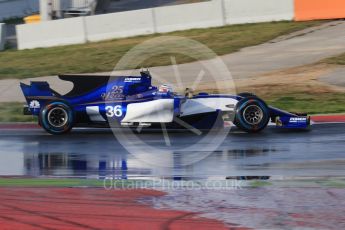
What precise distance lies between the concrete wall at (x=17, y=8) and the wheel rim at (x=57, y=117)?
2604cm

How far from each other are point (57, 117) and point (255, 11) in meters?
14.5

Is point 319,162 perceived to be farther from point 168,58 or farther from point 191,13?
point 191,13

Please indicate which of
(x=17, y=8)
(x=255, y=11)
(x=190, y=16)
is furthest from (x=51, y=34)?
(x=17, y=8)

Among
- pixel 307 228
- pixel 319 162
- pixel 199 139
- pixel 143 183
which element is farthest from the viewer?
pixel 199 139

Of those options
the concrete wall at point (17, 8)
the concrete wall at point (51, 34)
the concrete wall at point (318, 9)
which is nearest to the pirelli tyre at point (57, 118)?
the concrete wall at point (51, 34)

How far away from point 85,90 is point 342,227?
6437 mm

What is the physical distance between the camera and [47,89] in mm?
12672

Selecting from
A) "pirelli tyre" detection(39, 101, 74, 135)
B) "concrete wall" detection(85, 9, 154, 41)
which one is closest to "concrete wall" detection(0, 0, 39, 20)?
"concrete wall" detection(85, 9, 154, 41)

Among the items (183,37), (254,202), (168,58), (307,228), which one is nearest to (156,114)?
(254,202)

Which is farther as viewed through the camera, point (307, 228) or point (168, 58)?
point (168, 58)

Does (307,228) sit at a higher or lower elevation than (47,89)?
lower

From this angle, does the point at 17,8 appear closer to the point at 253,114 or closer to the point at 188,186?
the point at 253,114

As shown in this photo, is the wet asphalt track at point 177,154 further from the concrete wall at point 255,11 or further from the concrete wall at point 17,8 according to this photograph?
the concrete wall at point 17,8

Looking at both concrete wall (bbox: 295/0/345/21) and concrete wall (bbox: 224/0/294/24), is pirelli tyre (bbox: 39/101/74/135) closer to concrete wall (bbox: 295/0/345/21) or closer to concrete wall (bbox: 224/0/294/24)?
concrete wall (bbox: 224/0/294/24)
